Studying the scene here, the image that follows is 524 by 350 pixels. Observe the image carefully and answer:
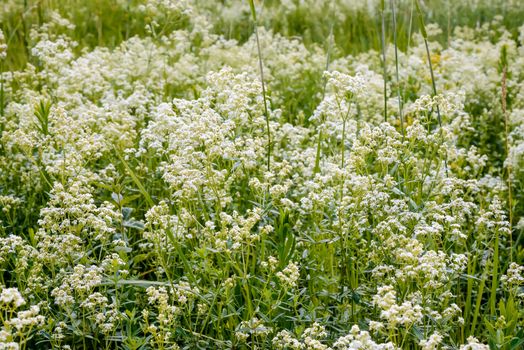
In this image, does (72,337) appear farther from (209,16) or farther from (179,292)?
(209,16)

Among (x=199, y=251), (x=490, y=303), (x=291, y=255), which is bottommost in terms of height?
(x=490, y=303)

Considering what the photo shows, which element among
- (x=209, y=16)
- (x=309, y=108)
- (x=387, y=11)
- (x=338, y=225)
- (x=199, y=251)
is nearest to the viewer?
(x=199, y=251)

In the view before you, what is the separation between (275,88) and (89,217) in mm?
3433

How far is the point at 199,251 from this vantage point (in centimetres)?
Answer: 262

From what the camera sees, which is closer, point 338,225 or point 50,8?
point 338,225

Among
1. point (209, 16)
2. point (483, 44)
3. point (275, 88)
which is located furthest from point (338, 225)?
point (209, 16)

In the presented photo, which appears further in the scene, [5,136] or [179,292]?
[5,136]

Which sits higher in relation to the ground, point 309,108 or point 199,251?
point 199,251

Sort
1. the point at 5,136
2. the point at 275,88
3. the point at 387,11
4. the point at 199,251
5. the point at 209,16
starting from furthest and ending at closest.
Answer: the point at 387,11
the point at 209,16
the point at 275,88
the point at 5,136
the point at 199,251

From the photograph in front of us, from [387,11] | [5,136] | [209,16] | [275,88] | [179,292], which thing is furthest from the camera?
[387,11]

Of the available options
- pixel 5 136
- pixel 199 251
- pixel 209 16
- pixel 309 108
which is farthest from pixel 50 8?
pixel 199 251

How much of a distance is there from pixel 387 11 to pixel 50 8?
3995 millimetres

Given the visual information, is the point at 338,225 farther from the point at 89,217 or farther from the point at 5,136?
the point at 5,136

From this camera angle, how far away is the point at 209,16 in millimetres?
8297
